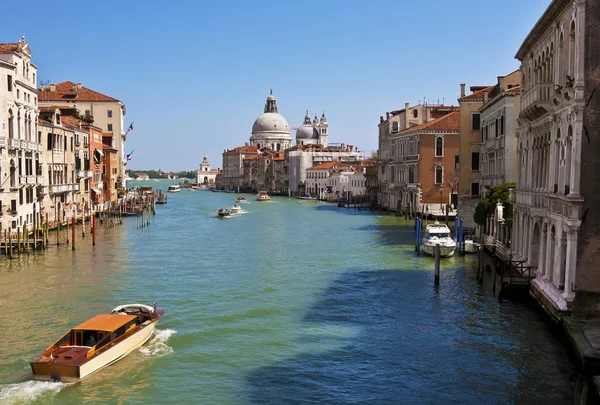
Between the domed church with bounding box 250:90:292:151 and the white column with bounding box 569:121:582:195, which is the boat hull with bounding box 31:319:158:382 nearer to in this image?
the white column with bounding box 569:121:582:195

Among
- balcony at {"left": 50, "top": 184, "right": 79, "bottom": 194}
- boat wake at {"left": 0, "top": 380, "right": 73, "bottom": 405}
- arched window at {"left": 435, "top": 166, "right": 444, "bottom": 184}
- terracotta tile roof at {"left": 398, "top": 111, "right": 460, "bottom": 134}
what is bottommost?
boat wake at {"left": 0, "top": 380, "right": 73, "bottom": 405}

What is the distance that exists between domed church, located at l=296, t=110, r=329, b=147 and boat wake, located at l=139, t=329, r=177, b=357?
101 meters

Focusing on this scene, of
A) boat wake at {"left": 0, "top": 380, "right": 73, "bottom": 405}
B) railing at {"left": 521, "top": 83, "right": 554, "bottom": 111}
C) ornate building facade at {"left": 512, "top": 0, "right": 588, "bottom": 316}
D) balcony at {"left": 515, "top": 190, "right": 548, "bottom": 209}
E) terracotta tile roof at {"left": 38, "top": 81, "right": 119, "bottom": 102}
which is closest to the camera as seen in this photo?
boat wake at {"left": 0, "top": 380, "right": 73, "bottom": 405}

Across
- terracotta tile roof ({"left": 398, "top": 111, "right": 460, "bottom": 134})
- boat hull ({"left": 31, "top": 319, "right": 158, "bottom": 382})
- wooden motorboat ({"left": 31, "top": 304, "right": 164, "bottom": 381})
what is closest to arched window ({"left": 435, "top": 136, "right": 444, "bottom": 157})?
terracotta tile roof ({"left": 398, "top": 111, "right": 460, "bottom": 134})

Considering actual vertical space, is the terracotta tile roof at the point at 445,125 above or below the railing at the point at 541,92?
above

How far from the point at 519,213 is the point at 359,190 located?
181ft

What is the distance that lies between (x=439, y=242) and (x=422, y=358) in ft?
39.7

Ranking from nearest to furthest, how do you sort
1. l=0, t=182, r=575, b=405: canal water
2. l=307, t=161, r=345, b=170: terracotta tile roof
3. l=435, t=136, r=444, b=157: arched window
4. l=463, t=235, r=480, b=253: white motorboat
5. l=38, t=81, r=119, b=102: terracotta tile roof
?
l=0, t=182, r=575, b=405: canal water < l=463, t=235, r=480, b=253: white motorboat < l=435, t=136, r=444, b=157: arched window < l=38, t=81, r=119, b=102: terracotta tile roof < l=307, t=161, r=345, b=170: terracotta tile roof

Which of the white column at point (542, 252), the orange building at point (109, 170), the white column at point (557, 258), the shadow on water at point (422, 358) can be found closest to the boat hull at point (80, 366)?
the shadow on water at point (422, 358)

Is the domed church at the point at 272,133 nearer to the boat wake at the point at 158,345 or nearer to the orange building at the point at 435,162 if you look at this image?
the orange building at the point at 435,162

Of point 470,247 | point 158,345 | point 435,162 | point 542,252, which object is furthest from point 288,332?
point 435,162

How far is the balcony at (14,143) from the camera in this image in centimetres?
2481

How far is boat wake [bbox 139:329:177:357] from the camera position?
1226 cm

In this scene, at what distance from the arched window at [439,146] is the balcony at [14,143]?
81.2 feet
